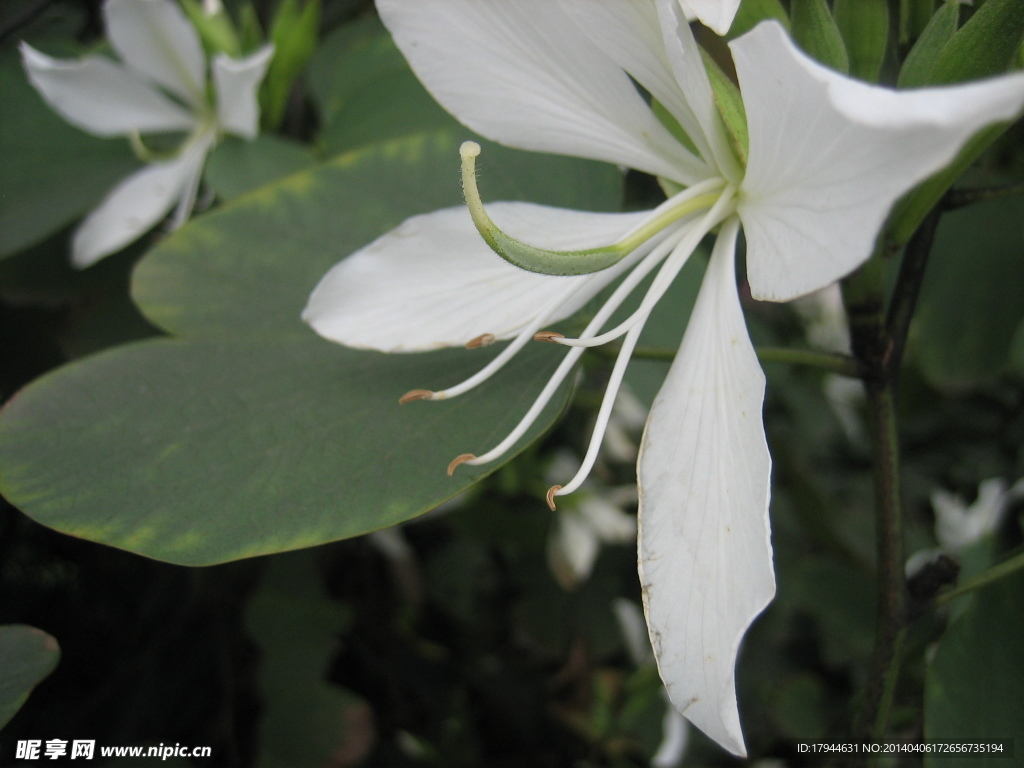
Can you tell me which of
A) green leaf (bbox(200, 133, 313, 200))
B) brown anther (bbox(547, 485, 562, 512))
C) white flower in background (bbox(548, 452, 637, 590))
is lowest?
white flower in background (bbox(548, 452, 637, 590))

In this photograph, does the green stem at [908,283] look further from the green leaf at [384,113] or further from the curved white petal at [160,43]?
the curved white petal at [160,43]

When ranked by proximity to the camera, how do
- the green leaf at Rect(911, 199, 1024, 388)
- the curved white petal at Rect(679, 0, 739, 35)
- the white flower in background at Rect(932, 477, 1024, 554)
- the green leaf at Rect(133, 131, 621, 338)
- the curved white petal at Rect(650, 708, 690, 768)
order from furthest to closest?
the white flower in background at Rect(932, 477, 1024, 554) → the curved white petal at Rect(650, 708, 690, 768) → the green leaf at Rect(911, 199, 1024, 388) → the green leaf at Rect(133, 131, 621, 338) → the curved white petal at Rect(679, 0, 739, 35)

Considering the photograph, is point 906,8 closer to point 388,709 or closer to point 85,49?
point 85,49

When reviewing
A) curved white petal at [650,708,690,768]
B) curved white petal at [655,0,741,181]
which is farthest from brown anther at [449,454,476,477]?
curved white petal at [650,708,690,768]

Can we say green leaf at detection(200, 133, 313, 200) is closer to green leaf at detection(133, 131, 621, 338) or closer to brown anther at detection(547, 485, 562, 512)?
green leaf at detection(133, 131, 621, 338)

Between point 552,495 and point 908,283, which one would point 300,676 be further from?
point 908,283

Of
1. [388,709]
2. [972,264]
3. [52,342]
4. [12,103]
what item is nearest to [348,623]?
[388,709]
